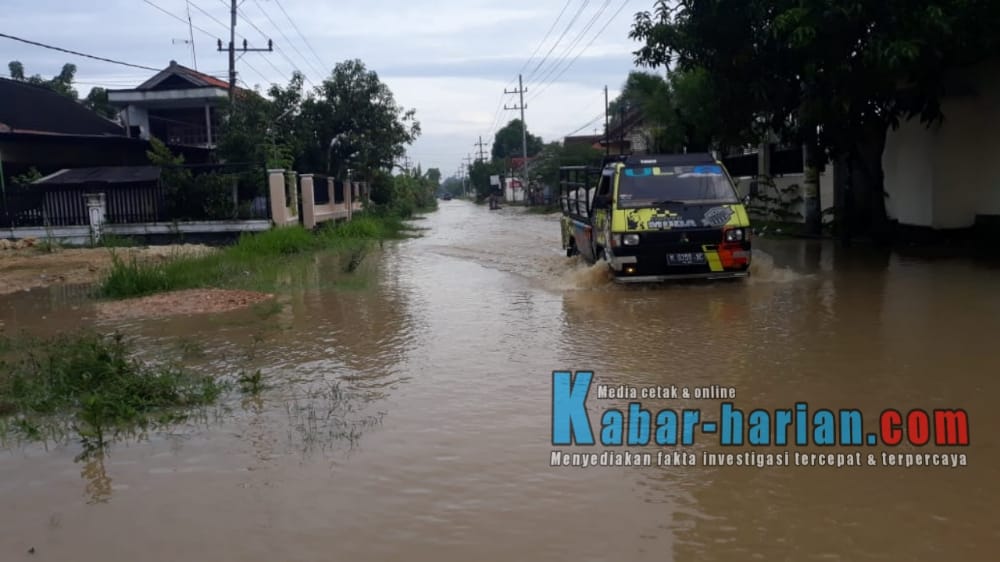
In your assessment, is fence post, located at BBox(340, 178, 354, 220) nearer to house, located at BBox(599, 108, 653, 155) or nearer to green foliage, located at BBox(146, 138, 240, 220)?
green foliage, located at BBox(146, 138, 240, 220)

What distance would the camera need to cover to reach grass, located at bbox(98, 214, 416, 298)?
11.4 meters

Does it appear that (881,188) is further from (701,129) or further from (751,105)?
(701,129)

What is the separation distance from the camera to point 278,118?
27547 millimetres

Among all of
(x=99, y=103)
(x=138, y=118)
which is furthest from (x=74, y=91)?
(x=138, y=118)

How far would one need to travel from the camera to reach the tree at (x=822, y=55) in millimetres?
10500

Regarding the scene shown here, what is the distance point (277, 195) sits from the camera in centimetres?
1997

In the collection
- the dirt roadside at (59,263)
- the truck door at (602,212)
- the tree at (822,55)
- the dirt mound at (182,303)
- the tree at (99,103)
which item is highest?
the tree at (99,103)

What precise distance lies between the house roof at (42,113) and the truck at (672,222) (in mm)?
20013

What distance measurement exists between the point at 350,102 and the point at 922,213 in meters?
19.2

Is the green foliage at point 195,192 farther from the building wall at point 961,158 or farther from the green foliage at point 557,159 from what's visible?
the green foliage at point 557,159

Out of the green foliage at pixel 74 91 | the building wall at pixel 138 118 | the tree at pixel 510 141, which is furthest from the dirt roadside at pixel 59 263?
the tree at pixel 510 141

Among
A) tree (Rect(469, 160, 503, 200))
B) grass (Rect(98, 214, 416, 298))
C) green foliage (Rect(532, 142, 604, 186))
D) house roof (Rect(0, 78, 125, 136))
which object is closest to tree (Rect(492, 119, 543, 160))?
tree (Rect(469, 160, 503, 200))

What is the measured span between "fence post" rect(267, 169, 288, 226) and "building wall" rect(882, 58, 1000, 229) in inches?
548

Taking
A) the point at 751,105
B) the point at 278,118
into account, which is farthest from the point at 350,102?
the point at 751,105
